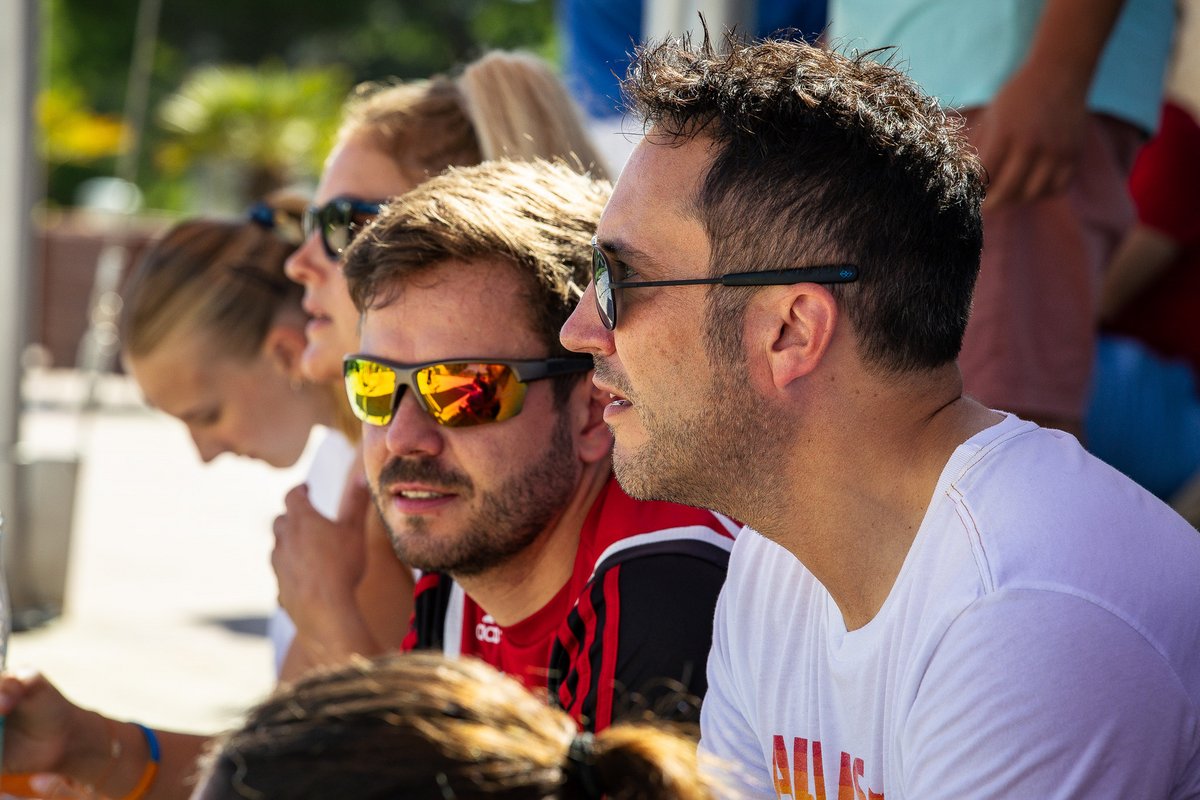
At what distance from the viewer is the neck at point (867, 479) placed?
1.82 metres

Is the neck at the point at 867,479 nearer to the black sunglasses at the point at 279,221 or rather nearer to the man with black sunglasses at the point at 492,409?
the man with black sunglasses at the point at 492,409

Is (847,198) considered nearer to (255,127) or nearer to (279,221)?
(279,221)

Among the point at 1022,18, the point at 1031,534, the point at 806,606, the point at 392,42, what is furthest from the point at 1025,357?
the point at 392,42

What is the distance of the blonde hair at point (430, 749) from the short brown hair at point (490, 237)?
4.06 ft

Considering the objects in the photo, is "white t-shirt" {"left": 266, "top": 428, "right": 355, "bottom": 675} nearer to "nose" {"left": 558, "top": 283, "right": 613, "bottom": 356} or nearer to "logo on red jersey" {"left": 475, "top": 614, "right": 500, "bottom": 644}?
"logo on red jersey" {"left": 475, "top": 614, "right": 500, "bottom": 644}

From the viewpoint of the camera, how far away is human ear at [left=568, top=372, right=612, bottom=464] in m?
2.56

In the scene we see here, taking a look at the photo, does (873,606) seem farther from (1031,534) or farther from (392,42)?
(392,42)

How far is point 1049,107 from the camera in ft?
9.68

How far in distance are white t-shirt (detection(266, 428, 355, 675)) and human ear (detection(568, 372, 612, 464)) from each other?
3.77 feet

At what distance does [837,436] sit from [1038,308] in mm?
1426

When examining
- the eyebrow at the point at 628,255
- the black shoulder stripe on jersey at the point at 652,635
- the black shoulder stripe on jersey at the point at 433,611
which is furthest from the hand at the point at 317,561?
the eyebrow at the point at 628,255

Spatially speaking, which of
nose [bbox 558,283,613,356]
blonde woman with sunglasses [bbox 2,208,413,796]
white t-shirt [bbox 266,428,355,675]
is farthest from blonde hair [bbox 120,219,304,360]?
nose [bbox 558,283,613,356]

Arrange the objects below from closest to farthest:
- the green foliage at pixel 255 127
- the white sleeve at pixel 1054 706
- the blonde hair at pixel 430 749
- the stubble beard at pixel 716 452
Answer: the blonde hair at pixel 430 749 < the white sleeve at pixel 1054 706 < the stubble beard at pixel 716 452 < the green foliage at pixel 255 127

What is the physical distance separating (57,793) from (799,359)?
4.29ft
